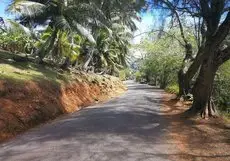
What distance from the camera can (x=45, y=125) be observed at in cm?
1412

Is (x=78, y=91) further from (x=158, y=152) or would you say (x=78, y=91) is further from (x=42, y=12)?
(x=158, y=152)

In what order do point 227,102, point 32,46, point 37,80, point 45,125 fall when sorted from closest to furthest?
point 45,125, point 37,80, point 227,102, point 32,46

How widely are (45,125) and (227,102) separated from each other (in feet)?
52.5

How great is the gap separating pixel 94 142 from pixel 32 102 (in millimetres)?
5858

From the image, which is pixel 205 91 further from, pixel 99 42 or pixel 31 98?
pixel 99 42

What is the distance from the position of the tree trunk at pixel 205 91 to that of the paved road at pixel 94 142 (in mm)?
2200

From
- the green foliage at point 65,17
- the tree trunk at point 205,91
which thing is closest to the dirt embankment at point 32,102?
the green foliage at point 65,17

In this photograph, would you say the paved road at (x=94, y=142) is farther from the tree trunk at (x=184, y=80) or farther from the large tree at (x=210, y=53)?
the tree trunk at (x=184, y=80)

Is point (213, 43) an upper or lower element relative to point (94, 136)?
upper

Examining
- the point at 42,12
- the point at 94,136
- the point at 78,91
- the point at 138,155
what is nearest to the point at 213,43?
the point at 94,136

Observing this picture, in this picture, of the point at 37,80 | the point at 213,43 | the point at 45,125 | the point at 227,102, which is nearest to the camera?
the point at 45,125

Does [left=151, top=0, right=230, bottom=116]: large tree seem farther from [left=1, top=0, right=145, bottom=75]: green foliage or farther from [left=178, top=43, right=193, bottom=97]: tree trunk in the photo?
[left=178, top=43, right=193, bottom=97]: tree trunk

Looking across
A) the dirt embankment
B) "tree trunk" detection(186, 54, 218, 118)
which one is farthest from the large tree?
the dirt embankment

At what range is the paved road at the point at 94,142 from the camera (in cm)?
905
